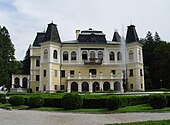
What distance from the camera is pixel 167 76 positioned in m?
56.4

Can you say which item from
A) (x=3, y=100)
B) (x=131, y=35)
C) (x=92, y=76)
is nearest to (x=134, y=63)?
(x=131, y=35)

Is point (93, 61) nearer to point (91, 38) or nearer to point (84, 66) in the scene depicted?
point (84, 66)

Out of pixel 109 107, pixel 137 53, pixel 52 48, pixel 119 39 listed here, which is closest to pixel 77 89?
pixel 52 48

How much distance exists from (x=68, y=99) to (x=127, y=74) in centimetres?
3481

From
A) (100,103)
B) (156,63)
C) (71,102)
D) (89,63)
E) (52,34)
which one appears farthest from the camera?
(156,63)

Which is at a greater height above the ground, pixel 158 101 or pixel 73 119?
pixel 158 101

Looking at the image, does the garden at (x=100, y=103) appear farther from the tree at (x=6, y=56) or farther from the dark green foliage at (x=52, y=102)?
the tree at (x=6, y=56)

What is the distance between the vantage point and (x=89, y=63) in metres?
52.5

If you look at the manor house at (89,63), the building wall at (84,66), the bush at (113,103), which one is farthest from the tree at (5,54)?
the bush at (113,103)

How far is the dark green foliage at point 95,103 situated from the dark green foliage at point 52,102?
256 centimetres

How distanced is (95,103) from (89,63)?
32.6 meters

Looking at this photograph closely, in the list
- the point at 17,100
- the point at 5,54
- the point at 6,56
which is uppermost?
the point at 5,54

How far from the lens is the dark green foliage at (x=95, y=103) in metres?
19.9

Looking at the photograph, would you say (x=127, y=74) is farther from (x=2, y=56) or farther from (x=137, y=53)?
(x=2, y=56)
